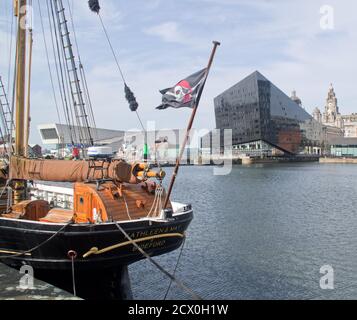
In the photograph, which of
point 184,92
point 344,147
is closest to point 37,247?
point 184,92

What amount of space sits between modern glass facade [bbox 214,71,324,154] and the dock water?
153321 millimetres

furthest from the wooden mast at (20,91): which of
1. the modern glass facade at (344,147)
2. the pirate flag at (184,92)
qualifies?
the modern glass facade at (344,147)

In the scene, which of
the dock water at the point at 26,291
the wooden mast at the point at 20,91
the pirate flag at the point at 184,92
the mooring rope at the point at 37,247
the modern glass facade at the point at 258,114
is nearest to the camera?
the dock water at the point at 26,291

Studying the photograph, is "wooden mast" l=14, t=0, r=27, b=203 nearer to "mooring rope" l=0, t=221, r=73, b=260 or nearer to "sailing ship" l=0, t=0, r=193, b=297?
"sailing ship" l=0, t=0, r=193, b=297

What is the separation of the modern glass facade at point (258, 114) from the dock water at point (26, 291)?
153321 millimetres

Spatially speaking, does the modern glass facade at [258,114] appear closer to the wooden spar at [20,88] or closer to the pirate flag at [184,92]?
the wooden spar at [20,88]

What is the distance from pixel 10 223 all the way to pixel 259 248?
14568mm

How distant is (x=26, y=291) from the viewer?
1162 cm

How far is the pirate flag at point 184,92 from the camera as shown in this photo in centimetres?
1247

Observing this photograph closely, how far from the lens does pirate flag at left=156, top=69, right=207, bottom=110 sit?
40.9 feet

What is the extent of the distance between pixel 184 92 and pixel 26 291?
7.36 m

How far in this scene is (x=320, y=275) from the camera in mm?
18922
